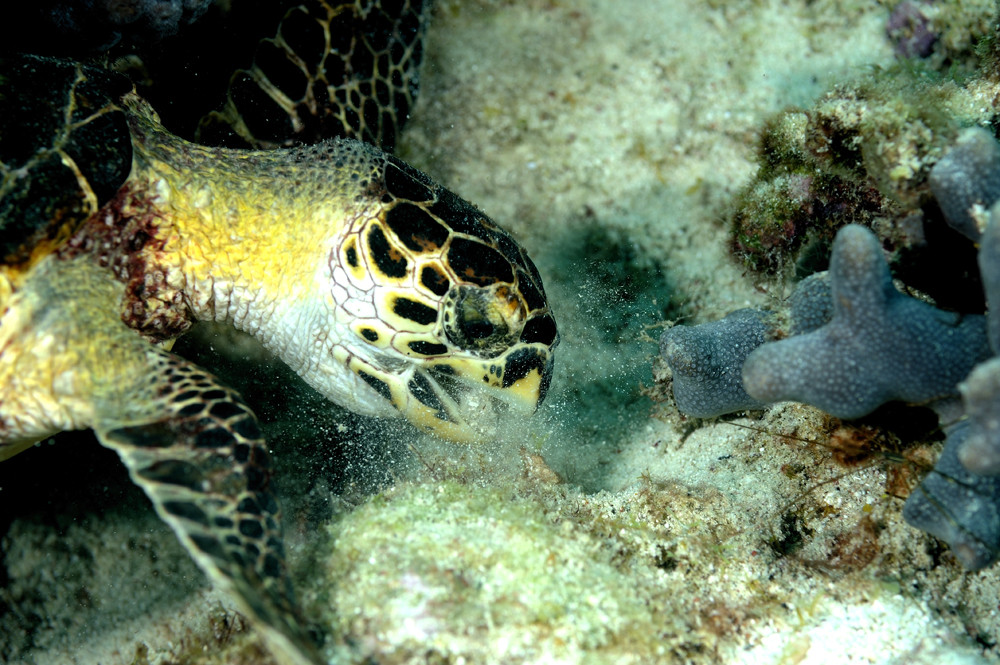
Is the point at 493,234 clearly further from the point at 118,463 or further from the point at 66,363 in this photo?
the point at 118,463

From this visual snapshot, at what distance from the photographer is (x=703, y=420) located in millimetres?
2316

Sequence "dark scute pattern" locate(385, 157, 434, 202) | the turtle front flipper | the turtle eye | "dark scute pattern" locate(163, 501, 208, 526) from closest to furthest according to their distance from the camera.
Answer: the turtle front flipper, "dark scute pattern" locate(163, 501, 208, 526), the turtle eye, "dark scute pattern" locate(385, 157, 434, 202)

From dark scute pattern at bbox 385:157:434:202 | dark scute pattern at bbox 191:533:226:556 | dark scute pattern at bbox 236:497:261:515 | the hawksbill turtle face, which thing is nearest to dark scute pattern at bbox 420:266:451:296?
the hawksbill turtle face

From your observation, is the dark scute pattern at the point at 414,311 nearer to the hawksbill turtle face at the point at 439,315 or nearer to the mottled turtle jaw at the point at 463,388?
the hawksbill turtle face at the point at 439,315

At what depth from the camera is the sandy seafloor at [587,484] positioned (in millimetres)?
1426

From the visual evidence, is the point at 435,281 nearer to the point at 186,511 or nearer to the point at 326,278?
the point at 326,278

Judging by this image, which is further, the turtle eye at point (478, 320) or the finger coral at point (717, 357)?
the turtle eye at point (478, 320)

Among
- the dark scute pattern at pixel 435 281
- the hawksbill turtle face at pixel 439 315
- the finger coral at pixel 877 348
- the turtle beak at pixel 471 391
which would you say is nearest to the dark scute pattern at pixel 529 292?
the hawksbill turtle face at pixel 439 315

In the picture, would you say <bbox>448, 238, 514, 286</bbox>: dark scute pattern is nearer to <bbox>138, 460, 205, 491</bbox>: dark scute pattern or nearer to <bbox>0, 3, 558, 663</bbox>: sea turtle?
<bbox>0, 3, 558, 663</bbox>: sea turtle

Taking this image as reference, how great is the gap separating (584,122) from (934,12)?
5.81 ft

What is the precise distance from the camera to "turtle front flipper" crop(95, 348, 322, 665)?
1.27 meters

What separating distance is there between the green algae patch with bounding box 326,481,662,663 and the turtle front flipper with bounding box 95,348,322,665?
0.16 metres

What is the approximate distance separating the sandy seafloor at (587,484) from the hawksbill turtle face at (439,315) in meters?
0.22

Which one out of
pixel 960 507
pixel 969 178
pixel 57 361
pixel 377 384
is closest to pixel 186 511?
pixel 57 361
